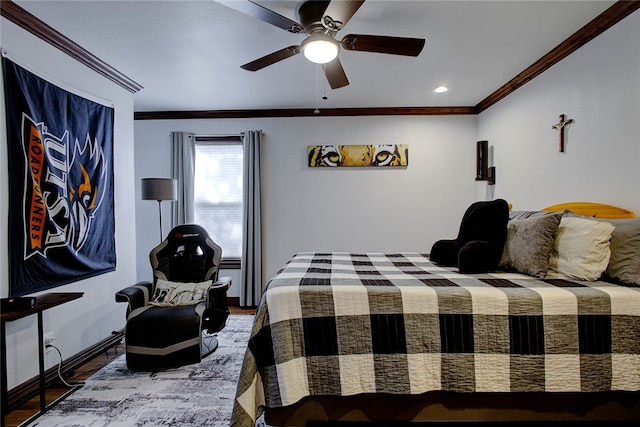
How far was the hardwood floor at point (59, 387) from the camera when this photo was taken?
1.94 meters

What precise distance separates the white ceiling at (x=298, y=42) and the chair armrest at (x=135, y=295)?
2.02m

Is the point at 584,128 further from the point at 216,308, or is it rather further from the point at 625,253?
the point at 216,308

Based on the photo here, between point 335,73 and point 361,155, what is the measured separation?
6.59 ft

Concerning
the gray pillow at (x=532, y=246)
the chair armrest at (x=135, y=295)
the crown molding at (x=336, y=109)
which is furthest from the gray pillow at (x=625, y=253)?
the chair armrest at (x=135, y=295)

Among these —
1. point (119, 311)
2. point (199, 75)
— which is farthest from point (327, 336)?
point (199, 75)

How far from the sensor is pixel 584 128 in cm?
247

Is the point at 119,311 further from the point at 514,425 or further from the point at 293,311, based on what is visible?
the point at 514,425

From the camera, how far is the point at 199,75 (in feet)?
10.4

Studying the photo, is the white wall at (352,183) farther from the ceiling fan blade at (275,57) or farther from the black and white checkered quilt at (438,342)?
the black and white checkered quilt at (438,342)

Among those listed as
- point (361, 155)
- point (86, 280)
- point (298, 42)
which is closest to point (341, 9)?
point (298, 42)

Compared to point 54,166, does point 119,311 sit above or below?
below

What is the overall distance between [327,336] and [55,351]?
2236mm

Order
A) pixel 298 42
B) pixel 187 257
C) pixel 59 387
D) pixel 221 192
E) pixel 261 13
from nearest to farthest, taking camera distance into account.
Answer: pixel 261 13
pixel 59 387
pixel 298 42
pixel 187 257
pixel 221 192

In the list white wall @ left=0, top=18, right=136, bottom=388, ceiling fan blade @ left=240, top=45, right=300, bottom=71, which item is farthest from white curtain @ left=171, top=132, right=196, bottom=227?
ceiling fan blade @ left=240, top=45, right=300, bottom=71
